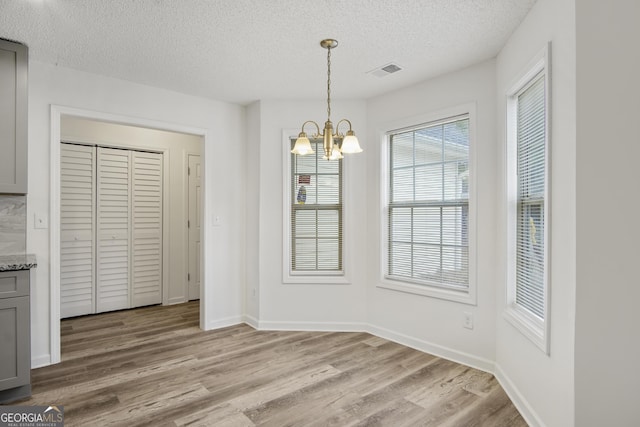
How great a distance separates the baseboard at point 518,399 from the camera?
2.20m

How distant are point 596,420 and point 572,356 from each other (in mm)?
295

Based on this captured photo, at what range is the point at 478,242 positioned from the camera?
307 centimetres

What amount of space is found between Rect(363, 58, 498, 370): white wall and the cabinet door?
290cm

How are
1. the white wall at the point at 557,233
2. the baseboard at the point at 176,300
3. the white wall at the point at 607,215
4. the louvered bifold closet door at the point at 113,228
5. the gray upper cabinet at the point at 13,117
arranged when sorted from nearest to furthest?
the white wall at the point at 607,215 < the white wall at the point at 557,233 < the gray upper cabinet at the point at 13,117 < the louvered bifold closet door at the point at 113,228 < the baseboard at the point at 176,300

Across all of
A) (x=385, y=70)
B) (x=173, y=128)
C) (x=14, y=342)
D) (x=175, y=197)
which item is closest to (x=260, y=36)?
(x=385, y=70)

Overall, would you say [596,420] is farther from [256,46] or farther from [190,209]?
[190,209]

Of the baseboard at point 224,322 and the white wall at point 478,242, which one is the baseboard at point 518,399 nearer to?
the white wall at point 478,242

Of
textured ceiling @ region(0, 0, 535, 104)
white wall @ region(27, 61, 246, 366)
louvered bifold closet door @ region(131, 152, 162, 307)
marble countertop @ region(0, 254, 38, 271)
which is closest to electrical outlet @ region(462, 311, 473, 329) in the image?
textured ceiling @ region(0, 0, 535, 104)

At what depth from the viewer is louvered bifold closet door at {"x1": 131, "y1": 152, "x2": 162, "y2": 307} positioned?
492 centimetres

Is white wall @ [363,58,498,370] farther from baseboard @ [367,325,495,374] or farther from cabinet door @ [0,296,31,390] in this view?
cabinet door @ [0,296,31,390]

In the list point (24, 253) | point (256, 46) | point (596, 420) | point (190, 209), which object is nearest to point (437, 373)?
point (596, 420)

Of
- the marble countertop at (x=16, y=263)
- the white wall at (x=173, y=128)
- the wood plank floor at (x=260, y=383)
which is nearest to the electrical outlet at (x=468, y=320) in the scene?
the wood plank floor at (x=260, y=383)

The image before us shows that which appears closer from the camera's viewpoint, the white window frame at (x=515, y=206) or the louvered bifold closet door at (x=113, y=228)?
the white window frame at (x=515, y=206)

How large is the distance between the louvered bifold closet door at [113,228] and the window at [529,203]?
4451mm
